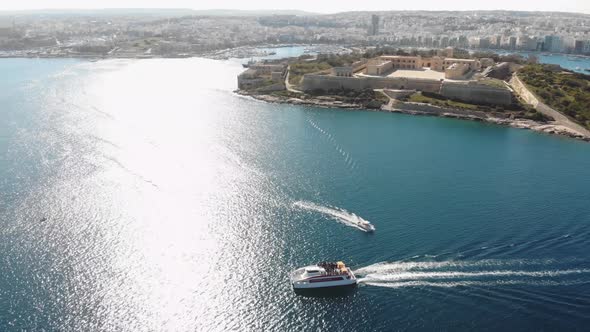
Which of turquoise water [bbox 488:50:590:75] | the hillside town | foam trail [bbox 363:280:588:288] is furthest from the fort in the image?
the hillside town

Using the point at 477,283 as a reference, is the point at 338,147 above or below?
above

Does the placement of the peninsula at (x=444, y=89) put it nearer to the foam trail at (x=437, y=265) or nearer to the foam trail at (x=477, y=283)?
the foam trail at (x=437, y=265)

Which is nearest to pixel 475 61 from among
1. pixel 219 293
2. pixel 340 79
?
pixel 340 79

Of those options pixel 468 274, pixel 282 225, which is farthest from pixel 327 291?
Answer: pixel 468 274

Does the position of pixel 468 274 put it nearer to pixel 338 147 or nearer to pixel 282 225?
pixel 282 225

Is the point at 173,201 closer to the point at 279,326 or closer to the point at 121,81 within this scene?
the point at 279,326

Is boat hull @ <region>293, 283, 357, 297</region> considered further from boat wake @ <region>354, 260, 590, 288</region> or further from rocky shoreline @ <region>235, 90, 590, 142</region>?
rocky shoreline @ <region>235, 90, 590, 142</region>
